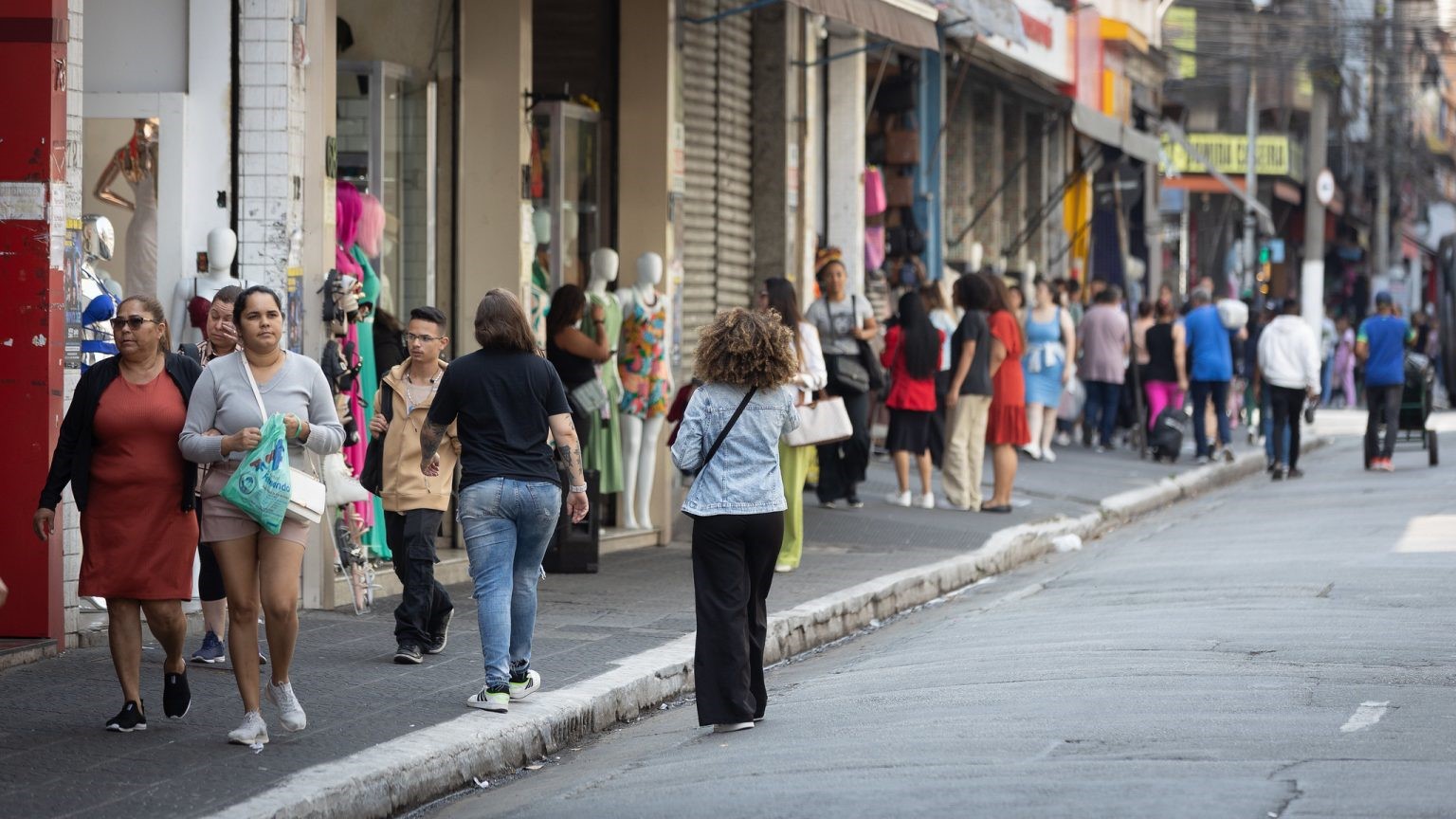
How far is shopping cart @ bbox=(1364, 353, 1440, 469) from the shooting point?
73.2 feet

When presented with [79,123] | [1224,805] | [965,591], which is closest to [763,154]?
[965,591]

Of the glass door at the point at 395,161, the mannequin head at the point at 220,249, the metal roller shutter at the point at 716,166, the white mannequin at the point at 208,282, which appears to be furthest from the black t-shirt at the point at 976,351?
the mannequin head at the point at 220,249

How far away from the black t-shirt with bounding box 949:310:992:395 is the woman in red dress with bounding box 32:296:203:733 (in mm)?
9607

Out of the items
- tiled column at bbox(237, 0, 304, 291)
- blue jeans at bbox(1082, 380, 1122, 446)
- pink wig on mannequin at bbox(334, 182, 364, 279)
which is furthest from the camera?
blue jeans at bbox(1082, 380, 1122, 446)

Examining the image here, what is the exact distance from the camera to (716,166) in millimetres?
17141

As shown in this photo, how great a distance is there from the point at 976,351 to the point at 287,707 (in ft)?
32.0

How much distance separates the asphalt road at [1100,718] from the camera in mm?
6098

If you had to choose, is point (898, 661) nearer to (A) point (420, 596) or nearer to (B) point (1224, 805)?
(A) point (420, 596)

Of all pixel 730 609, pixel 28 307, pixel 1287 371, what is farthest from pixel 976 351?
pixel 28 307

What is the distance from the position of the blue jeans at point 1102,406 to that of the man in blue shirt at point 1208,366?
126 cm

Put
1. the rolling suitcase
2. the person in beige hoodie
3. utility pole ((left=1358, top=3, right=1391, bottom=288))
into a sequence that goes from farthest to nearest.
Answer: utility pole ((left=1358, top=3, right=1391, bottom=288)), the rolling suitcase, the person in beige hoodie

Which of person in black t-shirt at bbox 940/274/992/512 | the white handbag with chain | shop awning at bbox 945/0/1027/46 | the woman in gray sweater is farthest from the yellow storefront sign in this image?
the woman in gray sweater

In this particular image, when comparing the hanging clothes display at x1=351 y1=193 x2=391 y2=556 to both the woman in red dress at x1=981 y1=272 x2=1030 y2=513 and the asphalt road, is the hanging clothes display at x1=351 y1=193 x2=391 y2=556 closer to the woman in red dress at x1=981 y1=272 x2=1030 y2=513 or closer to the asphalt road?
the asphalt road

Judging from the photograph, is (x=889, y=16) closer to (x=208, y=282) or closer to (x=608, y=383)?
(x=608, y=383)
